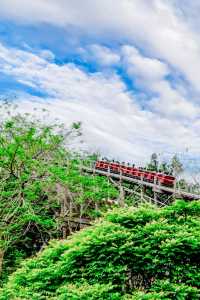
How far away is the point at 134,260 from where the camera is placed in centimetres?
650

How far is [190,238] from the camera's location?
6188 millimetres

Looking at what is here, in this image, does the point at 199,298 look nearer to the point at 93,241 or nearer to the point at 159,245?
the point at 159,245

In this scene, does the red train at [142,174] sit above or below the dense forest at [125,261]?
above

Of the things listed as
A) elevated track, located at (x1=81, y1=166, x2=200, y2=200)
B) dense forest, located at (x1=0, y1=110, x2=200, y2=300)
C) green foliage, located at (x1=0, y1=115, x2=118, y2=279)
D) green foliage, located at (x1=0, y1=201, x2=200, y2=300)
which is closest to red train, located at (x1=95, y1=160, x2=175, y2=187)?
elevated track, located at (x1=81, y1=166, x2=200, y2=200)

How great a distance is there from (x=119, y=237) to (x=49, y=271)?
59.3 inches

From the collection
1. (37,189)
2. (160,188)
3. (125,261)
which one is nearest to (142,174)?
(160,188)

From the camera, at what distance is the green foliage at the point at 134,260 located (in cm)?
617

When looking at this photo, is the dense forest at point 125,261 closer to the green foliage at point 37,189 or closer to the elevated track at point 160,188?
the green foliage at point 37,189

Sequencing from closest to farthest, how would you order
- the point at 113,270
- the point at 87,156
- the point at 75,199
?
1. the point at 113,270
2. the point at 75,199
3. the point at 87,156

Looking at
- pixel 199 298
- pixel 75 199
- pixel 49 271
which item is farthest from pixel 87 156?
pixel 199 298

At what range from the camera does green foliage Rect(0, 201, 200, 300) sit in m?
6.17

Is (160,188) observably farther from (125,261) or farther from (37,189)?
(125,261)

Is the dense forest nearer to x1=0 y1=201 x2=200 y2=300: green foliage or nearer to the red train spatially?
x1=0 y1=201 x2=200 y2=300: green foliage

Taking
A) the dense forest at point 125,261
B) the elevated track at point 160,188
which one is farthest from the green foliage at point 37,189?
the dense forest at point 125,261
